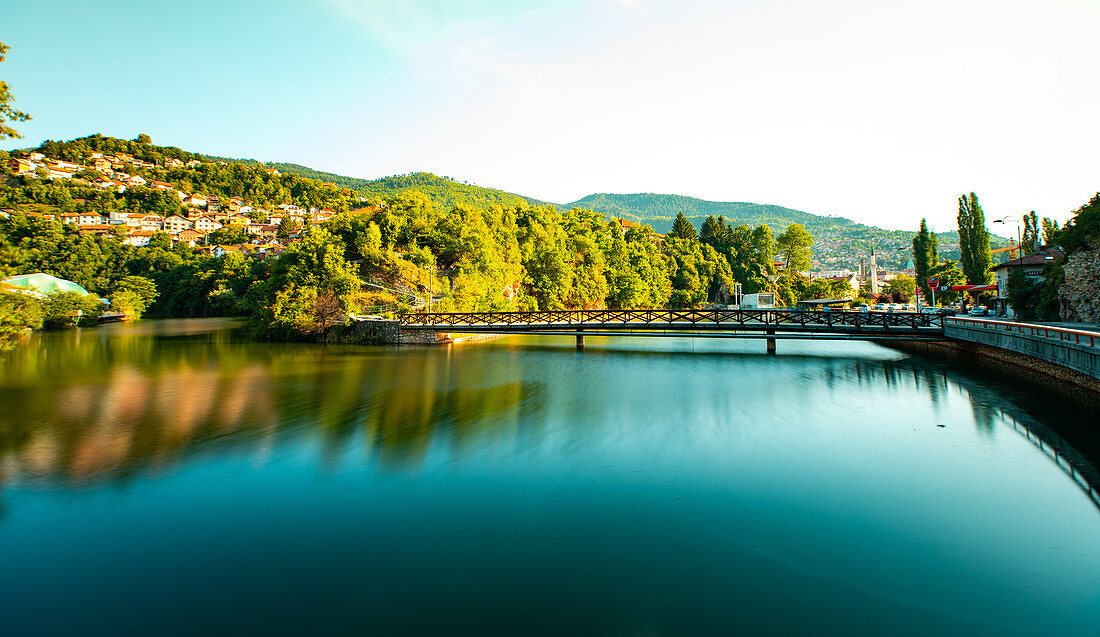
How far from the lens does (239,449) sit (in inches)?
482

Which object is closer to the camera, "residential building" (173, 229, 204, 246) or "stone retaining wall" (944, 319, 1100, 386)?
"stone retaining wall" (944, 319, 1100, 386)

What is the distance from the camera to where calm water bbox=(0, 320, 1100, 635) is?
5.95 metres

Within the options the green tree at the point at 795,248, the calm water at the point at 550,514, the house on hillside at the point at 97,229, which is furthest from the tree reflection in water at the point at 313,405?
the house on hillside at the point at 97,229

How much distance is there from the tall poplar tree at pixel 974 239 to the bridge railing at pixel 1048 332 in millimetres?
35290

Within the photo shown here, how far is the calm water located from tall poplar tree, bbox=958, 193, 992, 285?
42.0 metres

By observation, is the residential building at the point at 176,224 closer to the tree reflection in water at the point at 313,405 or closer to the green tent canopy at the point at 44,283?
the green tent canopy at the point at 44,283

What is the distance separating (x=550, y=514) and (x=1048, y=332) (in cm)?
1735

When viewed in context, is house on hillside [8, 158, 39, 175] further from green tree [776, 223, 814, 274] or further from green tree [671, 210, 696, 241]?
green tree [776, 223, 814, 274]

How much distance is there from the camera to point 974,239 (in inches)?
2031

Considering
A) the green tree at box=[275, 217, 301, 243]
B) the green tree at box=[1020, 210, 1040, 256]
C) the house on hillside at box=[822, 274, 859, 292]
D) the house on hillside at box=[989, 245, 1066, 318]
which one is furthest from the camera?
the green tree at box=[275, 217, 301, 243]

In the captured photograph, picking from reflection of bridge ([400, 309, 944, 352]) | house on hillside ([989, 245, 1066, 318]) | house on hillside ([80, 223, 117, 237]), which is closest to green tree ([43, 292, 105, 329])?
reflection of bridge ([400, 309, 944, 352])

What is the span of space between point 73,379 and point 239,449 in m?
16.2

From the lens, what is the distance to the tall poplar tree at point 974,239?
50.5 metres

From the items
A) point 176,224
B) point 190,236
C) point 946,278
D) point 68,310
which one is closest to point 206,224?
point 176,224
